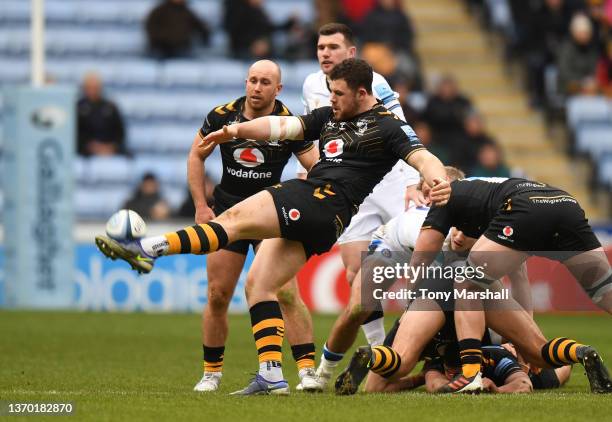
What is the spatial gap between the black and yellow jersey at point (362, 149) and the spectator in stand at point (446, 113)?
10.5 m

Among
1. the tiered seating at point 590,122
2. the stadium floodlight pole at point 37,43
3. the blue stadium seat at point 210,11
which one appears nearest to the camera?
the stadium floodlight pole at point 37,43

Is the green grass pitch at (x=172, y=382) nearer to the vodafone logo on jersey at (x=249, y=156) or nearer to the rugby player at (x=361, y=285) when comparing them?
the rugby player at (x=361, y=285)

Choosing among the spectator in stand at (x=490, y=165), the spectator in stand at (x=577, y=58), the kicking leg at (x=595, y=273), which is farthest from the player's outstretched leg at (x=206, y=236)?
the spectator in stand at (x=577, y=58)

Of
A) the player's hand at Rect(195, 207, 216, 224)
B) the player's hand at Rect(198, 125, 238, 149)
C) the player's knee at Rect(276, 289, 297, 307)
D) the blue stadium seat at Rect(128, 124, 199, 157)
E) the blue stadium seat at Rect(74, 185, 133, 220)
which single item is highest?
the player's hand at Rect(198, 125, 238, 149)

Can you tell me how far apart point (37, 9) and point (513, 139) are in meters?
8.05

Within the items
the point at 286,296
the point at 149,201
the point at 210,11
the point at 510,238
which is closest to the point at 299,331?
the point at 286,296

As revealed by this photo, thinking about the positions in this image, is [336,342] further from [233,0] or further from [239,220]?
[233,0]

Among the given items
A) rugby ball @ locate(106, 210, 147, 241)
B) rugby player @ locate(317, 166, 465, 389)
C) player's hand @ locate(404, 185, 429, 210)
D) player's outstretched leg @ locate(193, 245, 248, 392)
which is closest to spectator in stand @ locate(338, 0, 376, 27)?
player's hand @ locate(404, 185, 429, 210)

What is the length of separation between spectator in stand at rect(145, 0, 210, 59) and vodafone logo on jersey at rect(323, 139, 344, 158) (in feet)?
38.4

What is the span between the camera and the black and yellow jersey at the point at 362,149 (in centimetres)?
823

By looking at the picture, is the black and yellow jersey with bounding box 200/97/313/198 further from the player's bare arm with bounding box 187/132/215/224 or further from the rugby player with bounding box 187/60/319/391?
the player's bare arm with bounding box 187/132/215/224

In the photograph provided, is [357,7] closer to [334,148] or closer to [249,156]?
[249,156]

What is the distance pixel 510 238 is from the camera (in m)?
8.30

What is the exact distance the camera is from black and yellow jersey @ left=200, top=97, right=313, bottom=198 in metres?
9.05
